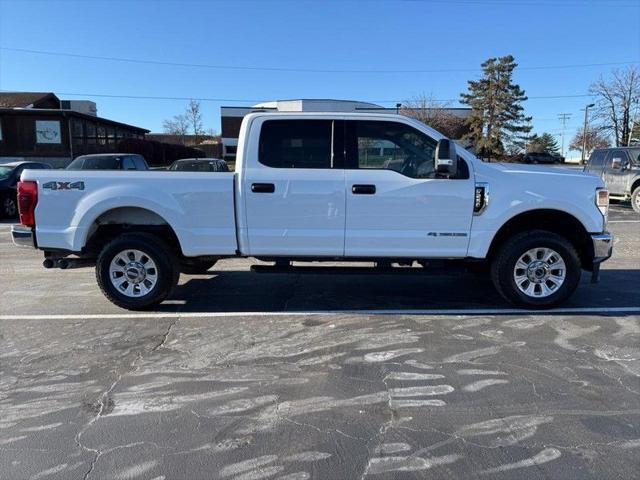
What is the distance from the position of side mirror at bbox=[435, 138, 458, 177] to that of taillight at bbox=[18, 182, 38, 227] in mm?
4260

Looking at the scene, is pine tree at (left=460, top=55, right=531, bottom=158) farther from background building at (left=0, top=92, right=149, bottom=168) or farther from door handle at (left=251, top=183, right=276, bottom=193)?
door handle at (left=251, top=183, right=276, bottom=193)

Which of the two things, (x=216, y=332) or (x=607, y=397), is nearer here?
(x=607, y=397)

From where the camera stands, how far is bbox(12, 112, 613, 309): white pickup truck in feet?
17.8

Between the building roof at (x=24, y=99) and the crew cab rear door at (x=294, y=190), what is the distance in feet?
136

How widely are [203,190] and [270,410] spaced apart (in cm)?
273

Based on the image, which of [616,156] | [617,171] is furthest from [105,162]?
[616,156]

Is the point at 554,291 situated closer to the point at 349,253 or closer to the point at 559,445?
the point at 349,253

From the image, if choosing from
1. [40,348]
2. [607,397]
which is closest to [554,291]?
[607,397]

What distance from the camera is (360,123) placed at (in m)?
A: 5.58

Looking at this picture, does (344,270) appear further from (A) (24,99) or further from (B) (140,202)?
(A) (24,99)

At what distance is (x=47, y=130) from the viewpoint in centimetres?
3238

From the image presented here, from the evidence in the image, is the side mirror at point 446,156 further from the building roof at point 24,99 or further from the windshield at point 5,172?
the building roof at point 24,99

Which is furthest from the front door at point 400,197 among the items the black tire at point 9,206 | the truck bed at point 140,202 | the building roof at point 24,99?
the building roof at point 24,99

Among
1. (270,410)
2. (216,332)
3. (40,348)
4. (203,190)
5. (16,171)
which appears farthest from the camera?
(16,171)
